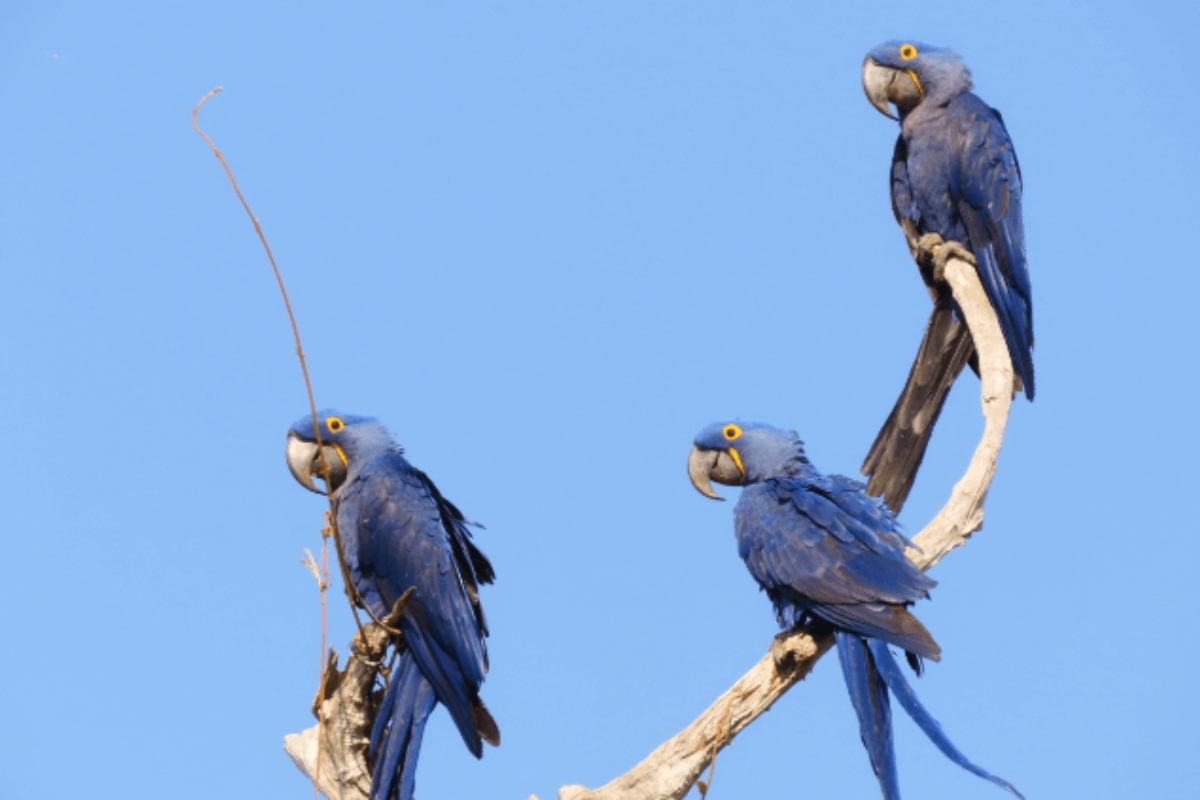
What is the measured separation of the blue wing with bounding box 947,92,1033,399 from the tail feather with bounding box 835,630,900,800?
1735 mm

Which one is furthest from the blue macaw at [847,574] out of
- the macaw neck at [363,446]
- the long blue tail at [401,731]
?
the macaw neck at [363,446]

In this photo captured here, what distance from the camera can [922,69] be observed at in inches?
239

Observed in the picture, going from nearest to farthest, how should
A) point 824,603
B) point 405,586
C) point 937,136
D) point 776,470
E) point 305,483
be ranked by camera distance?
point 824,603
point 405,586
point 776,470
point 305,483
point 937,136

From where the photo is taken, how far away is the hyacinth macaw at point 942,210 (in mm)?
5195

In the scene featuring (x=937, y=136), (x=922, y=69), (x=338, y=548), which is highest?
(x=922, y=69)

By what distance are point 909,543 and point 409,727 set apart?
174cm

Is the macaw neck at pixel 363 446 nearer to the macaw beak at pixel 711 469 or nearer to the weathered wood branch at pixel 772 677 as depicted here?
the macaw beak at pixel 711 469

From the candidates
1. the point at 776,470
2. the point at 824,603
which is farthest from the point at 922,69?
the point at 824,603

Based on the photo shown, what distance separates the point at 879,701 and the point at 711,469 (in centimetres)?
135

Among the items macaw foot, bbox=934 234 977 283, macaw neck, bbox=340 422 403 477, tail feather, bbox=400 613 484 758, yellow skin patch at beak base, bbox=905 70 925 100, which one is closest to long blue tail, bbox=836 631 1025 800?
tail feather, bbox=400 613 484 758

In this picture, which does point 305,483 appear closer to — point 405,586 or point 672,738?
point 405,586

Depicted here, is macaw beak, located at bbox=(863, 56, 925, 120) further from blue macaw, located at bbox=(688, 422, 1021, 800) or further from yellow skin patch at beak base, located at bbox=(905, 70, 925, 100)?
blue macaw, located at bbox=(688, 422, 1021, 800)

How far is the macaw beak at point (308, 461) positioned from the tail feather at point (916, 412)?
82.7 inches

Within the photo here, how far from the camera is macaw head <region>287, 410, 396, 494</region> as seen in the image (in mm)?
5043
